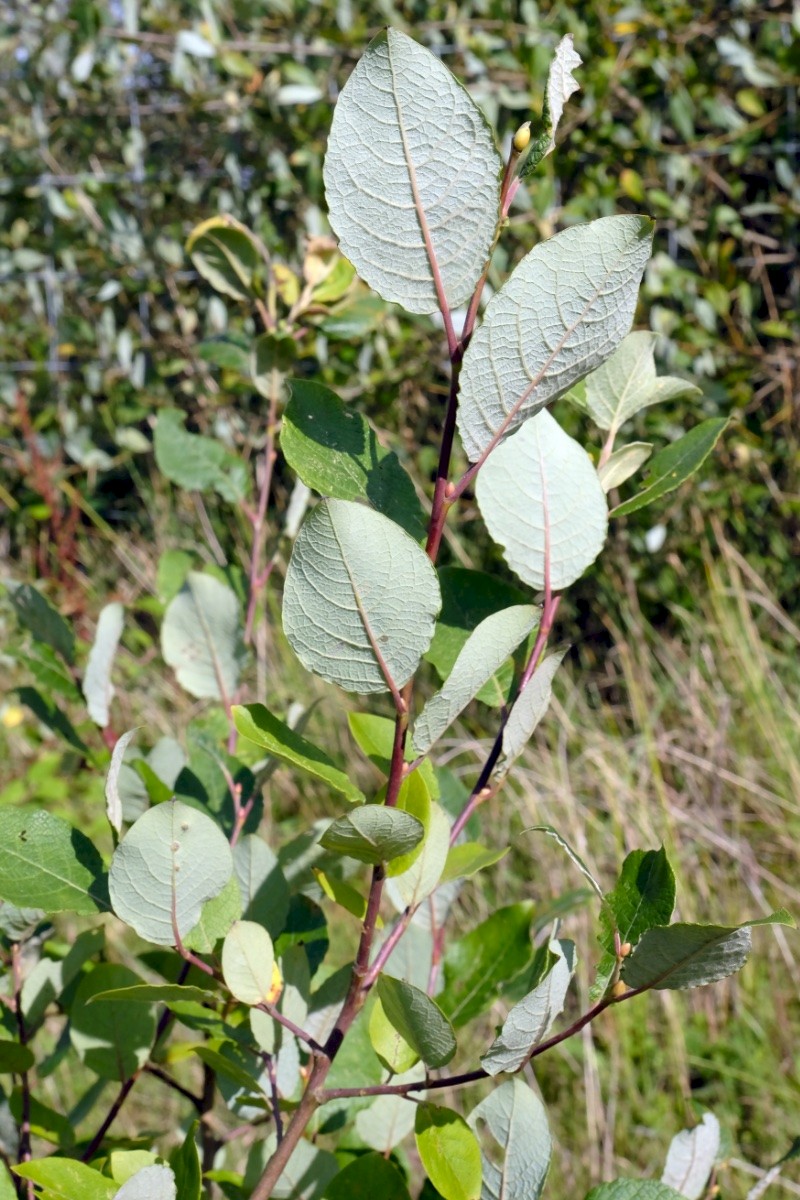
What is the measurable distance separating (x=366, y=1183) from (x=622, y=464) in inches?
14.4

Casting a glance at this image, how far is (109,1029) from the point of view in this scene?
61 cm

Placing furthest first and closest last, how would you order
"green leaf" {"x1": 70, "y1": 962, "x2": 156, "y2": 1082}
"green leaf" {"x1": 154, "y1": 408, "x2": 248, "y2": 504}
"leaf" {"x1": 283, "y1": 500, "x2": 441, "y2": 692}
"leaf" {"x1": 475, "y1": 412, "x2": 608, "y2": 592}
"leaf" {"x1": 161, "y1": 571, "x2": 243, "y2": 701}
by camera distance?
"green leaf" {"x1": 154, "y1": 408, "x2": 248, "y2": 504} < "leaf" {"x1": 161, "y1": 571, "x2": 243, "y2": 701} < "green leaf" {"x1": 70, "y1": 962, "x2": 156, "y2": 1082} < "leaf" {"x1": 475, "y1": 412, "x2": 608, "y2": 592} < "leaf" {"x1": 283, "y1": 500, "x2": 441, "y2": 692}

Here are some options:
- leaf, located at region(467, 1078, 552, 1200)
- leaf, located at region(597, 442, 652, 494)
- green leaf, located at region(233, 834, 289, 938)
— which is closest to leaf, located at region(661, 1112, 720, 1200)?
leaf, located at region(467, 1078, 552, 1200)

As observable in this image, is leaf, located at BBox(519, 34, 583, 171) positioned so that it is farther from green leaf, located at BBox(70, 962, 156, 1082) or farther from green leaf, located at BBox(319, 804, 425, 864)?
green leaf, located at BBox(70, 962, 156, 1082)

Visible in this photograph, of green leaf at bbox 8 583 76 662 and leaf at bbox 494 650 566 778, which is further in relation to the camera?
green leaf at bbox 8 583 76 662

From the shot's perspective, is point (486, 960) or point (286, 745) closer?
point (286, 745)

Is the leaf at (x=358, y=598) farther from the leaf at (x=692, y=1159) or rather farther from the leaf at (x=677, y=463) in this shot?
the leaf at (x=692, y=1159)

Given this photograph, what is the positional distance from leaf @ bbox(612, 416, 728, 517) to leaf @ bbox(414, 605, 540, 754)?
0.10 m

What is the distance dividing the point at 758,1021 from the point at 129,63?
2963 mm

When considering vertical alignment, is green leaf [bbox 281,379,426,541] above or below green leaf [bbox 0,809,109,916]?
above

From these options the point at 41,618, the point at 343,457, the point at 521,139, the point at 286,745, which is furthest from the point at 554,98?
the point at 41,618

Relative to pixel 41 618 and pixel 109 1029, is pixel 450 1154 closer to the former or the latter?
pixel 109 1029

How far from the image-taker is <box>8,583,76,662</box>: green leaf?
2.29 feet

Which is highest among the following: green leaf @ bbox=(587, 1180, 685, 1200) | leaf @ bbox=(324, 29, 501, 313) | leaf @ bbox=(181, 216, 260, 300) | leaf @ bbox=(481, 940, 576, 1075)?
leaf @ bbox=(324, 29, 501, 313)
